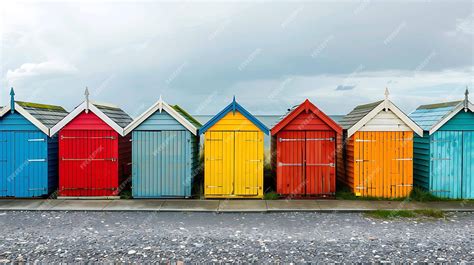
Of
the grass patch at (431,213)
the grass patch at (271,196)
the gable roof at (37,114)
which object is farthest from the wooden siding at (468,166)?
the gable roof at (37,114)

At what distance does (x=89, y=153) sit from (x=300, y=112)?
22.4 ft

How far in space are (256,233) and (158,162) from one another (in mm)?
5127

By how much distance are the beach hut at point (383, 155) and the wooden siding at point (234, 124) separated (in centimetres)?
318

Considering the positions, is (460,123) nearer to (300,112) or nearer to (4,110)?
(300,112)

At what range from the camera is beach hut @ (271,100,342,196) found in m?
14.5

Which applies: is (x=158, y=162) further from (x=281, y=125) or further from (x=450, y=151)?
(x=450, y=151)

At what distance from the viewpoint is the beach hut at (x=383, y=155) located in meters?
14.6

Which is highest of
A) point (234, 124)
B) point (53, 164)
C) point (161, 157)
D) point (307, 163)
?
point (234, 124)

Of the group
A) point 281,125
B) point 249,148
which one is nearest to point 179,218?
point 249,148

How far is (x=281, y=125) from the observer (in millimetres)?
14250

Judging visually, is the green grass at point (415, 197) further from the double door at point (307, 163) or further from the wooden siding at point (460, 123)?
the wooden siding at point (460, 123)

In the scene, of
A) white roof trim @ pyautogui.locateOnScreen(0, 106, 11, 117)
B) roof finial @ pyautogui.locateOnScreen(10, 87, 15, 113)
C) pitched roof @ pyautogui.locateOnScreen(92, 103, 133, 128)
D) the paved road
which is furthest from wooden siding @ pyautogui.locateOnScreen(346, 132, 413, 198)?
white roof trim @ pyautogui.locateOnScreen(0, 106, 11, 117)

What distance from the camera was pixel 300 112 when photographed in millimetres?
14383

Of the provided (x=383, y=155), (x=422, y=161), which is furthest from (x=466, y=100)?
(x=383, y=155)
